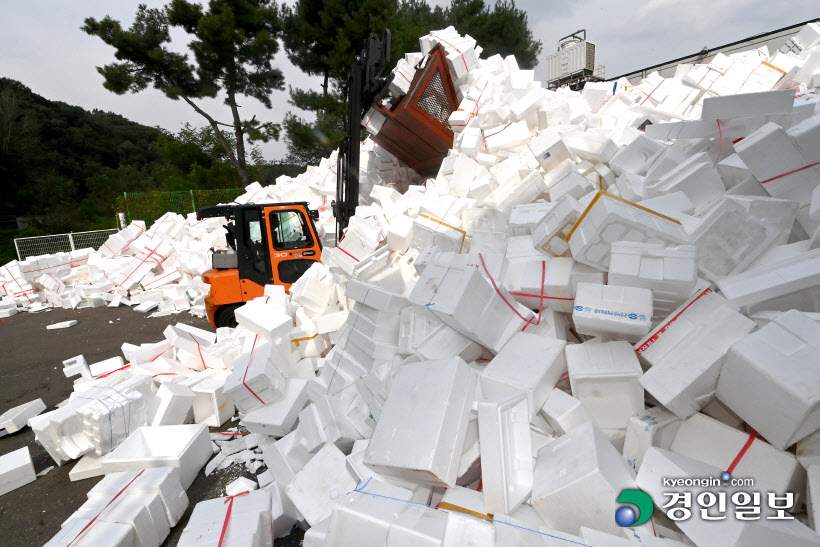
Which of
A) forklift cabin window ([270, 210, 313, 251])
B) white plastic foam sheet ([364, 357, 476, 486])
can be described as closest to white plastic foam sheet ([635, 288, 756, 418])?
white plastic foam sheet ([364, 357, 476, 486])

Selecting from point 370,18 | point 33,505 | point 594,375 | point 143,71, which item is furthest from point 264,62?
point 594,375

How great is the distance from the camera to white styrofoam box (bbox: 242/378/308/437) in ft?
9.12

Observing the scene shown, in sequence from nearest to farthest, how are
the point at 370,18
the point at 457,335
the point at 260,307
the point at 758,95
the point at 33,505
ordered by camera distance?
the point at 457,335 → the point at 33,505 → the point at 758,95 → the point at 260,307 → the point at 370,18

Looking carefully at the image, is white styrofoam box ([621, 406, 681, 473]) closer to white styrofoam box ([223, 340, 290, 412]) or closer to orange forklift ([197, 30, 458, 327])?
white styrofoam box ([223, 340, 290, 412])

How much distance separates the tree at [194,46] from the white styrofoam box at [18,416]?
48.8 ft

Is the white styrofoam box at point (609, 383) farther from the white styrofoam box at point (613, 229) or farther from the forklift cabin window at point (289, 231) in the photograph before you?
the forklift cabin window at point (289, 231)

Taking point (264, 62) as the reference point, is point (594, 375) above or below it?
below

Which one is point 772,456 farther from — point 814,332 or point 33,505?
point 33,505

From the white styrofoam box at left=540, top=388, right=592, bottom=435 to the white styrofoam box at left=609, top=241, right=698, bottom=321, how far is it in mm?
684

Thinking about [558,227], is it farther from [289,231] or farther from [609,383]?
[289,231]

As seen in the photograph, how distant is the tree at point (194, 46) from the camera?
1388 cm

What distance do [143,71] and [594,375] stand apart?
18667 mm

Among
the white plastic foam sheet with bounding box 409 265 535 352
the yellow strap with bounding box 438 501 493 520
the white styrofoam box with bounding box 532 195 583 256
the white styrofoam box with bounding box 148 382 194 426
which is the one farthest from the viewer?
the white styrofoam box with bounding box 148 382 194 426

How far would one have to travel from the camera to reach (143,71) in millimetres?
14516
